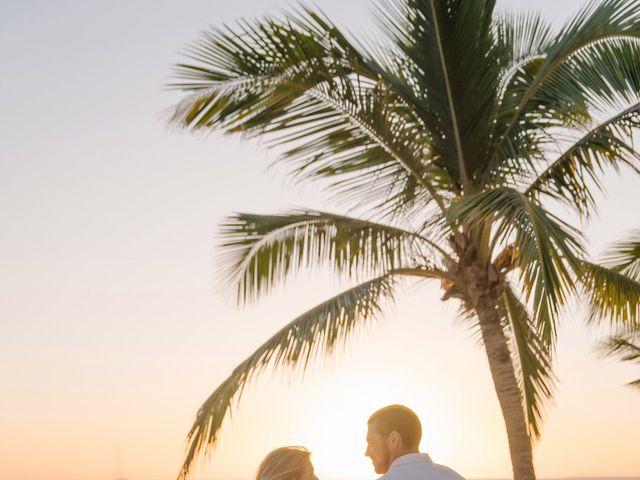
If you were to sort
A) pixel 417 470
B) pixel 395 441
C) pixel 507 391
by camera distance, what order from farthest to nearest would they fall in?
pixel 507 391 < pixel 395 441 < pixel 417 470

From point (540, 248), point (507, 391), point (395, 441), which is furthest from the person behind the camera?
point (507, 391)

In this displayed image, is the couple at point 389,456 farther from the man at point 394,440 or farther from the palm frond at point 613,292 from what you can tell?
the palm frond at point 613,292

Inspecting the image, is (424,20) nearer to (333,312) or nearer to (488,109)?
(488,109)

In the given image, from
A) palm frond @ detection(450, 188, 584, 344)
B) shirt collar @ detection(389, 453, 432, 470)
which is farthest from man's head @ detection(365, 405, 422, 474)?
palm frond @ detection(450, 188, 584, 344)

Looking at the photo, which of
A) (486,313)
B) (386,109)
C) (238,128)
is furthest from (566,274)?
(238,128)

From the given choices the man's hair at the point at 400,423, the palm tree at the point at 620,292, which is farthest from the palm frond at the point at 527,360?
the man's hair at the point at 400,423

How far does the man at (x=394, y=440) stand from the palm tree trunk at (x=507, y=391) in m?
5.06

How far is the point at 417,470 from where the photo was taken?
3.43 metres

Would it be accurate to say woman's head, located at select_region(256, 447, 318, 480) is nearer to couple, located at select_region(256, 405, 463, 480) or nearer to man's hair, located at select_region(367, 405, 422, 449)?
couple, located at select_region(256, 405, 463, 480)

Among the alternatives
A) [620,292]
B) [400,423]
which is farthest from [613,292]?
[400,423]

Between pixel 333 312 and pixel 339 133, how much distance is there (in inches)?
79.4

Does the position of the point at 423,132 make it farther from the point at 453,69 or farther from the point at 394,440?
the point at 394,440

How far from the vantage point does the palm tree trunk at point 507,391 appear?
8.41 metres

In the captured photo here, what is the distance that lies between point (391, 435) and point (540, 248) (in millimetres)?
3485
